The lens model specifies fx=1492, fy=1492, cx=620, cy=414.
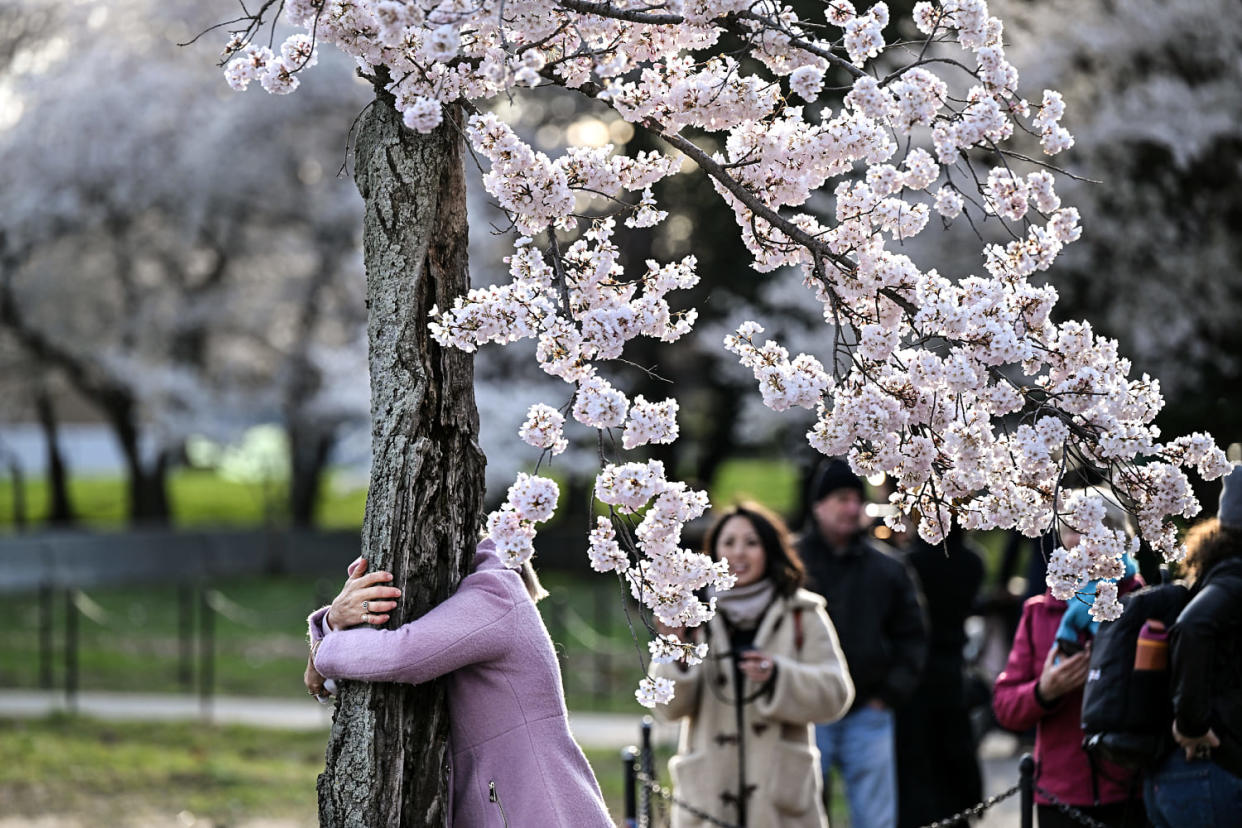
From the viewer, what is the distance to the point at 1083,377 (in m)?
3.57

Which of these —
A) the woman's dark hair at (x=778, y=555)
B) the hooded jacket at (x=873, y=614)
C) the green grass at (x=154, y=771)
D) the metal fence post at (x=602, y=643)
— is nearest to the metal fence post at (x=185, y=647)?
the green grass at (x=154, y=771)

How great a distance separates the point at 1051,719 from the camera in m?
5.17

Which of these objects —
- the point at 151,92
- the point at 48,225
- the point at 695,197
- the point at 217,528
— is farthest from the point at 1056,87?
the point at 217,528

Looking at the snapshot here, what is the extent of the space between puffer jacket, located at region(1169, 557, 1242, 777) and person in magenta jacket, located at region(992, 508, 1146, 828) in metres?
0.49

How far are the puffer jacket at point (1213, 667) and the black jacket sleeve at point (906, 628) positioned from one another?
2.31m

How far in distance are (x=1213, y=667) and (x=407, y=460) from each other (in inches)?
93.6

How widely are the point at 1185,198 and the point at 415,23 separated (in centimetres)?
1238

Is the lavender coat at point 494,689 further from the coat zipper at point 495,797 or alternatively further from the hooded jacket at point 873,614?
the hooded jacket at point 873,614

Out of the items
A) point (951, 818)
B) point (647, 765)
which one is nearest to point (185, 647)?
point (647, 765)

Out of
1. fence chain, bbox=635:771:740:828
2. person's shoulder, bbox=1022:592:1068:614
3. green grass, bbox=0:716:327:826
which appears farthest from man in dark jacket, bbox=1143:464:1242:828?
green grass, bbox=0:716:327:826

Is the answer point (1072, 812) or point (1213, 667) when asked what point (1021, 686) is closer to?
point (1072, 812)

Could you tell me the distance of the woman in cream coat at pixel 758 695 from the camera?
562cm

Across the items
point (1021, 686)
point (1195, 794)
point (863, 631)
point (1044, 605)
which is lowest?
point (1195, 794)

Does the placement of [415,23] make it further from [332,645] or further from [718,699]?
[718,699]
